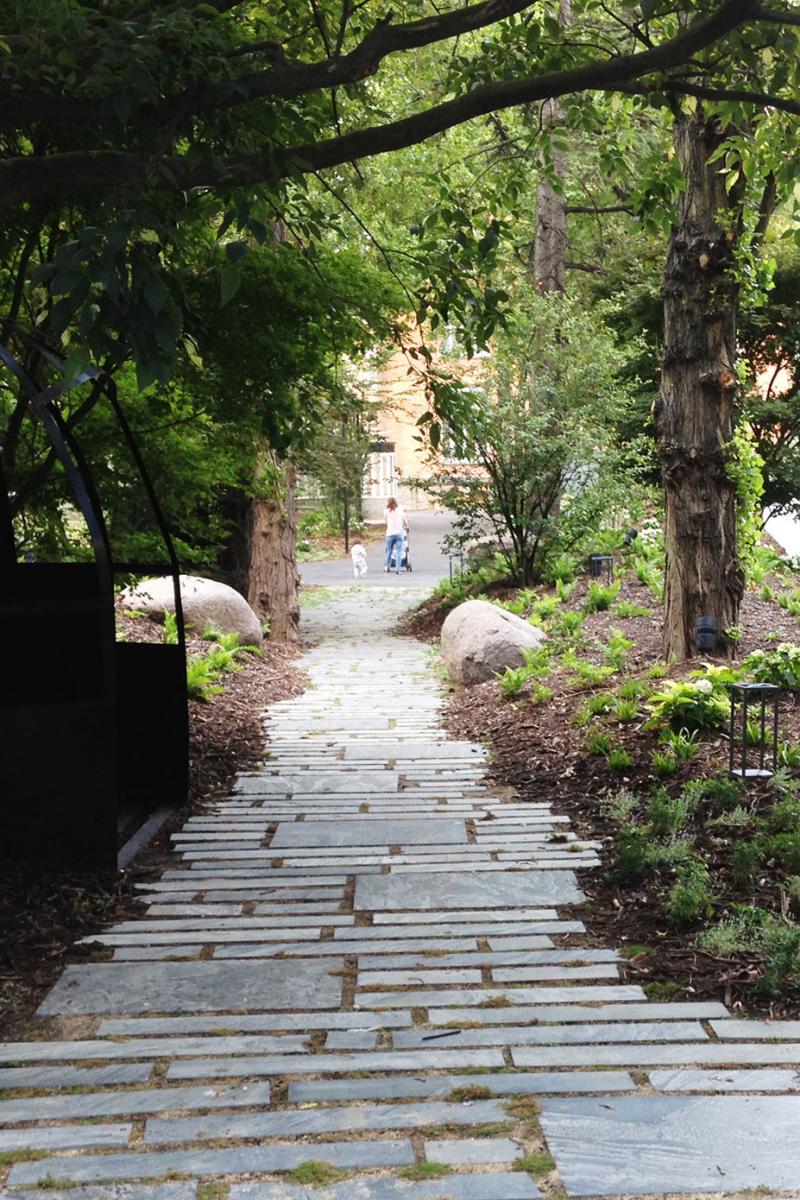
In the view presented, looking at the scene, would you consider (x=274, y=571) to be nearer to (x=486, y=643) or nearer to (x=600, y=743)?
(x=486, y=643)

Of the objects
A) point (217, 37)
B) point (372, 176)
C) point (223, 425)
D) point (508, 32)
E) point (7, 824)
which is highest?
point (372, 176)

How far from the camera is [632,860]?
5.24 metres

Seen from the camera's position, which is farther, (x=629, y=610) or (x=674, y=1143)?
(x=629, y=610)

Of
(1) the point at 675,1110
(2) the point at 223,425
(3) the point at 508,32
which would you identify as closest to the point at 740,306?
(3) the point at 508,32

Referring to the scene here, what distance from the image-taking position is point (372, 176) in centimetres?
1720

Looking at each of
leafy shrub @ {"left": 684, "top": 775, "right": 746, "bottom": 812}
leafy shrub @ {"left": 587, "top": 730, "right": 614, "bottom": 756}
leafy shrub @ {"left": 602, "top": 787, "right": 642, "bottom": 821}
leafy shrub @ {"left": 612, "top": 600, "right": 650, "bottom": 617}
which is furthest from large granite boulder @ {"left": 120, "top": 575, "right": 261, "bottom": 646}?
leafy shrub @ {"left": 684, "top": 775, "right": 746, "bottom": 812}

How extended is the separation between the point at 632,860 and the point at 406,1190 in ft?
9.04

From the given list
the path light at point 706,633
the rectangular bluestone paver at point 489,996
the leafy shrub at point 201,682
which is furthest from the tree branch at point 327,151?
the leafy shrub at point 201,682

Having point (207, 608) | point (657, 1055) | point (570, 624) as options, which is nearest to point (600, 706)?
point (570, 624)

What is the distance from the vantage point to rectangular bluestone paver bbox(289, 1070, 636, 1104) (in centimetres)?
321

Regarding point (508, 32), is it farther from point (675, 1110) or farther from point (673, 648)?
point (675, 1110)

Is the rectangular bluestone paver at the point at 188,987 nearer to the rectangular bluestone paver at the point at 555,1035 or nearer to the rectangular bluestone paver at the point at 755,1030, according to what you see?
the rectangular bluestone paver at the point at 555,1035

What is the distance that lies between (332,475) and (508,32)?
20627 mm

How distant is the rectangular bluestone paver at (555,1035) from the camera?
3.58 m
